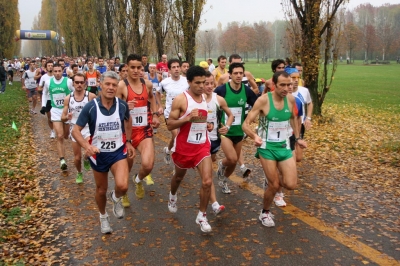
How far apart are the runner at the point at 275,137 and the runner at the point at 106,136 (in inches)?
67.4

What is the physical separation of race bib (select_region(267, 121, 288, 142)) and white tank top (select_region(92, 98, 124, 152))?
78.4 inches

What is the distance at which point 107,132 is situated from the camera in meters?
5.15

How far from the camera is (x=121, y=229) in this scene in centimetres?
545

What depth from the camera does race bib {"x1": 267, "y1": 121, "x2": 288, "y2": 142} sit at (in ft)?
17.9

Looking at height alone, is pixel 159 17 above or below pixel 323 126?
above

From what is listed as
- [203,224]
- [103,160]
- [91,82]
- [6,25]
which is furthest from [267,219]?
[6,25]

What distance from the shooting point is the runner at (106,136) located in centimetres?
509

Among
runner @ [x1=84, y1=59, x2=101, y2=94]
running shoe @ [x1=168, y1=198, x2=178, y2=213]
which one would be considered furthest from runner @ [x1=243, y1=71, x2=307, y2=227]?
runner @ [x1=84, y1=59, x2=101, y2=94]

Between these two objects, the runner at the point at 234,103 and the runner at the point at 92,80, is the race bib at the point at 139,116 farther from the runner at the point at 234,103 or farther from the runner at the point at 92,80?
the runner at the point at 92,80

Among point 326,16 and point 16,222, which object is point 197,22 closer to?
point 326,16

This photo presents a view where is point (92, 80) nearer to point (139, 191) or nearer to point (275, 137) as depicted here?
point (139, 191)

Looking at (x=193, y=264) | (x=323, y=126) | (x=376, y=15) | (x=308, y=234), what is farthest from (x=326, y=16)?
(x=376, y=15)

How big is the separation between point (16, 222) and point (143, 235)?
2041mm

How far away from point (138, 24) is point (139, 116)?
21164mm
